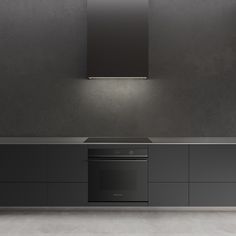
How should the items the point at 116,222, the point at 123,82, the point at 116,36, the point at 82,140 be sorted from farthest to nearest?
the point at 123,82, the point at 82,140, the point at 116,36, the point at 116,222

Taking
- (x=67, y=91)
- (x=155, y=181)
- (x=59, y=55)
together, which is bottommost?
(x=155, y=181)

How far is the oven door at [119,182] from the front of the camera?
362 centimetres

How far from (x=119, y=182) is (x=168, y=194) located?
0.51 meters

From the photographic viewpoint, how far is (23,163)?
11.9ft

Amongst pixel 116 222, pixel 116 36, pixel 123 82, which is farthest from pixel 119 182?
pixel 116 36

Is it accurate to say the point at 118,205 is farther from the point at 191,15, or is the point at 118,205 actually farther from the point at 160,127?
the point at 191,15

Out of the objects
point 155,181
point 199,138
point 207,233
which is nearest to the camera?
point 207,233

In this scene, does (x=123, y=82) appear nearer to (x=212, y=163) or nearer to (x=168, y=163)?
(x=168, y=163)

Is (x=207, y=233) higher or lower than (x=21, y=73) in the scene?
lower

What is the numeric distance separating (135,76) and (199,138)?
3.61 feet

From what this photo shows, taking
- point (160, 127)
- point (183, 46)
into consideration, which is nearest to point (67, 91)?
point (160, 127)

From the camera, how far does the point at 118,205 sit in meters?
3.64

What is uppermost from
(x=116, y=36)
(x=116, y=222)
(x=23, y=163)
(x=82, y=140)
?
(x=116, y=36)

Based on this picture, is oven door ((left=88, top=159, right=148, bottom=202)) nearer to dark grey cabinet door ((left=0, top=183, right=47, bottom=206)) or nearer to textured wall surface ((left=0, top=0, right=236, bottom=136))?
dark grey cabinet door ((left=0, top=183, right=47, bottom=206))
